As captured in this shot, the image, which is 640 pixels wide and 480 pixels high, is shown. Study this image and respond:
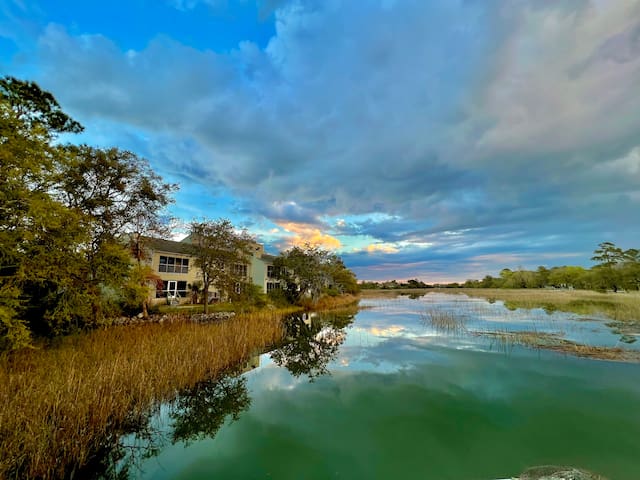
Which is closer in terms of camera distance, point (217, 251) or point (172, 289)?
point (217, 251)

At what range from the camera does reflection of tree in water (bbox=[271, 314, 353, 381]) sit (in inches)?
453

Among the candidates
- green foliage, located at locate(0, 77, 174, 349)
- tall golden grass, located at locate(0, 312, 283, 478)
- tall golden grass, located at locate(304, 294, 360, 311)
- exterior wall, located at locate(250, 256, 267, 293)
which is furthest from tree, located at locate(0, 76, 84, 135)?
tall golden grass, located at locate(304, 294, 360, 311)

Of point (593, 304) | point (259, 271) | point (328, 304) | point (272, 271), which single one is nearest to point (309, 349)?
point (328, 304)

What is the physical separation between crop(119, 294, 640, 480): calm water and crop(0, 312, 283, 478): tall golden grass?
75 cm

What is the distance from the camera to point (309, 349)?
47.9 ft

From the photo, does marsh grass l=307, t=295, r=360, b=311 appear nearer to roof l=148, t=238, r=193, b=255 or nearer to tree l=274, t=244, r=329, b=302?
tree l=274, t=244, r=329, b=302

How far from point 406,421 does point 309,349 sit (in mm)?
8501

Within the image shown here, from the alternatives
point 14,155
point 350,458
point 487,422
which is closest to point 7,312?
point 14,155

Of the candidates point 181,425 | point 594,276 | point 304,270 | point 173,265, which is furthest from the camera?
point 594,276

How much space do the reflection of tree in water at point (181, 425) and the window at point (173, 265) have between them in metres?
20.4

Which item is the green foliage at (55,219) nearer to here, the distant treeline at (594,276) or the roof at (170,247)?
the roof at (170,247)

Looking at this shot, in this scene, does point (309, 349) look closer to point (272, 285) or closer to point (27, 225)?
point (27, 225)

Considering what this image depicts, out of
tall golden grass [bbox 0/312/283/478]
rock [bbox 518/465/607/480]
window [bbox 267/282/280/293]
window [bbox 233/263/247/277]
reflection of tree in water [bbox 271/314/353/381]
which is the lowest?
reflection of tree in water [bbox 271/314/353/381]

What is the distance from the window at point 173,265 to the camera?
88.6 feet
